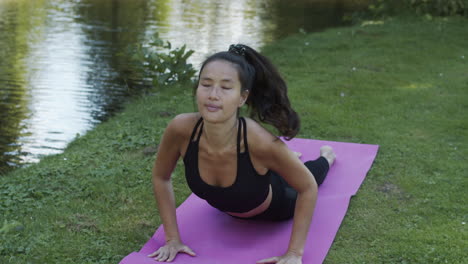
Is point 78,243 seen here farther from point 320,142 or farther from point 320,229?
point 320,142

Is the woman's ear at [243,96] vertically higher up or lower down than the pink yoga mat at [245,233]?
higher up

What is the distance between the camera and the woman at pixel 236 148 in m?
2.41

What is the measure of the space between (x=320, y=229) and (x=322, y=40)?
5883 millimetres

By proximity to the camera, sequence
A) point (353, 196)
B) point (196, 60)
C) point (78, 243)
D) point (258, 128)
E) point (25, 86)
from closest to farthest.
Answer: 1. point (258, 128)
2. point (78, 243)
3. point (353, 196)
4. point (25, 86)
5. point (196, 60)

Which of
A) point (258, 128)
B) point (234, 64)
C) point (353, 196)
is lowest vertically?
point (353, 196)

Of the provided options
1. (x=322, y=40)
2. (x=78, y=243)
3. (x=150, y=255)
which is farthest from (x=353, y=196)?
(x=322, y=40)

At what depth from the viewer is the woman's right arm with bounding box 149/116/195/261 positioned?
264 centimetres

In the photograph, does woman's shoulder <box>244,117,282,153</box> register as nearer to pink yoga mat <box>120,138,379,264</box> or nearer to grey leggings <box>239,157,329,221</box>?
grey leggings <box>239,157,329,221</box>

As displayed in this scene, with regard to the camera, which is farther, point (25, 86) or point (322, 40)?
point (322, 40)

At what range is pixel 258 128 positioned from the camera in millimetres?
2572

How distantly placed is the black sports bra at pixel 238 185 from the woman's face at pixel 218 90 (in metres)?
0.20

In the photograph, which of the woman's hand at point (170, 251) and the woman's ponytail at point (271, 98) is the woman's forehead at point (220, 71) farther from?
the woman's hand at point (170, 251)

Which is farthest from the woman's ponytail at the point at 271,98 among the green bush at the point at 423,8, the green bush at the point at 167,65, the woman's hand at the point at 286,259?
the green bush at the point at 423,8

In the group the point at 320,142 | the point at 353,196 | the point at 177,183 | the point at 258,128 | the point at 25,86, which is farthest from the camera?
the point at 25,86
